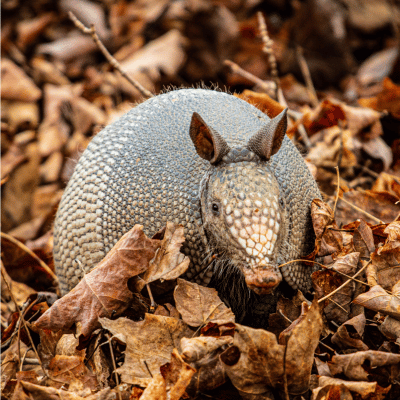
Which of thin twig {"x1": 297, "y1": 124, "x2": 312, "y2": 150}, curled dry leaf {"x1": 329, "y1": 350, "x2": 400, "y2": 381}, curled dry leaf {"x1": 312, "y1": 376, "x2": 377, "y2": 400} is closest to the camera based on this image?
curled dry leaf {"x1": 312, "y1": 376, "x2": 377, "y2": 400}

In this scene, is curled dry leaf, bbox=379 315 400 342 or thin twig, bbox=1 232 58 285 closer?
curled dry leaf, bbox=379 315 400 342

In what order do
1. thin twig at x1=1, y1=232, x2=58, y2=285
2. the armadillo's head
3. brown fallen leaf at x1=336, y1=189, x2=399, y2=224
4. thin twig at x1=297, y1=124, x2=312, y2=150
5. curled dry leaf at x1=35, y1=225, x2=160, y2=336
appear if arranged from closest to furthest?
the armadillo's head → curled dry leaf at x1=35, y1=225, x2=160, y2=336 → brown fallen leaf at x1=336, y1=189, x2=399, y2=224 → thin twig at x1=1, y1=232, x2=58, y2=285 → thin twig at x1=297, y1=124, x2=312, y2=150

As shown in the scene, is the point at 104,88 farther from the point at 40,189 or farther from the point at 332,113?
the point at 332,113

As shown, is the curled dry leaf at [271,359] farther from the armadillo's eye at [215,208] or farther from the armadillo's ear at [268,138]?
the armadillo's ear at [268,138]

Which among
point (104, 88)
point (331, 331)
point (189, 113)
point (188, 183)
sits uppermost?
point (189, 113)

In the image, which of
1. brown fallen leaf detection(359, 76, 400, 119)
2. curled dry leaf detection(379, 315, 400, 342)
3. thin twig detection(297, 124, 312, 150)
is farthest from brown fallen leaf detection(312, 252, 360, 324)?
brown fallen leaf detection(359, 76, 400, 119)

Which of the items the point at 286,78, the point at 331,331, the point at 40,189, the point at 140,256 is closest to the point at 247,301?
the point at 331,331

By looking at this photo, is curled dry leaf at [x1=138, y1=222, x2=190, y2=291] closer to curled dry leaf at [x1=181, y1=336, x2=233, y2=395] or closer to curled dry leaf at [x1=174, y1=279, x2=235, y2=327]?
curled dry leaf at [x1=174, y1=279, x2=235, y2=327]
